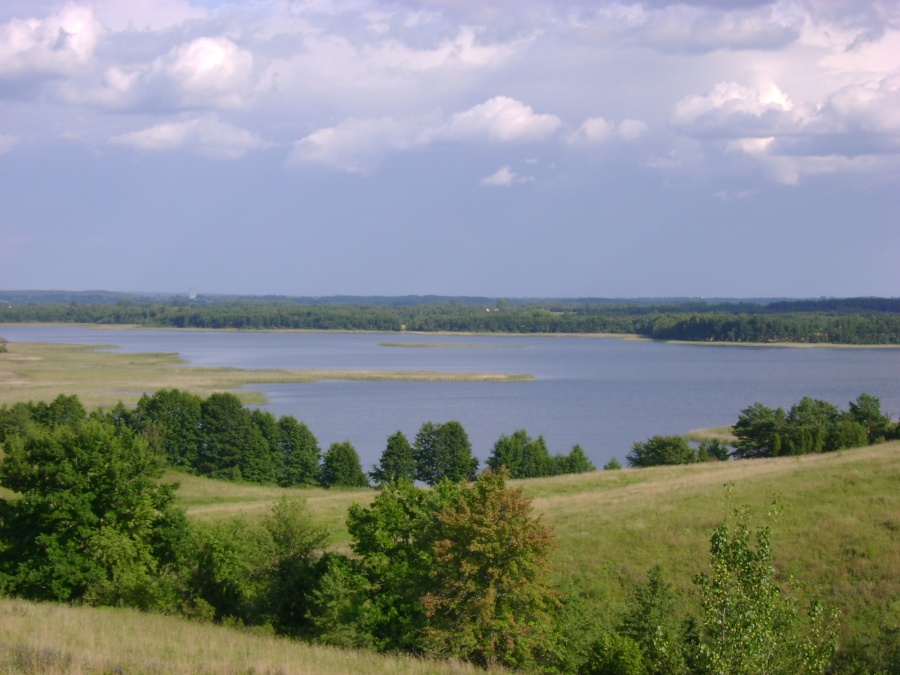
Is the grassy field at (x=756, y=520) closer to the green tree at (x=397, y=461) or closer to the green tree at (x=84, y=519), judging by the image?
the green tree at (x=84, y=519)

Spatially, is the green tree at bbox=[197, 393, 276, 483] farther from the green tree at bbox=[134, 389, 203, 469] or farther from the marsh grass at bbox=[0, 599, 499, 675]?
the marsh grass at bbox=[0, 599, 499, 675]

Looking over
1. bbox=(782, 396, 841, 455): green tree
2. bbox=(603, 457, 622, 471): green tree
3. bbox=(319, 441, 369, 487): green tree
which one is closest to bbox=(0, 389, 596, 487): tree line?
bbox=(319, 441, 369, 487): green tree

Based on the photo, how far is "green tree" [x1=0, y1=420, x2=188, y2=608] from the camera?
1520 cm

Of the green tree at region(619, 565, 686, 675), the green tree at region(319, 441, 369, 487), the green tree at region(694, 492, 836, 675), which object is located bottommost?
the green tree at region(319, 441, 369, 487)

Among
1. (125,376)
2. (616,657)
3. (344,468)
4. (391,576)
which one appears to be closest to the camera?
(616,657)

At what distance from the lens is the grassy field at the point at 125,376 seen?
199ft

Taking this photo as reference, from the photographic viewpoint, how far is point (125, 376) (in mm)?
72938

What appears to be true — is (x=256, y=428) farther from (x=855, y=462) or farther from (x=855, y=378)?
(x=855, y=378)

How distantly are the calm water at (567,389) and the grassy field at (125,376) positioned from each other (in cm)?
348

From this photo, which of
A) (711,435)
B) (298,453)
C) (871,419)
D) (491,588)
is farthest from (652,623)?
(711,435)

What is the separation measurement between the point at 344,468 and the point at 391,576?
2681 cm

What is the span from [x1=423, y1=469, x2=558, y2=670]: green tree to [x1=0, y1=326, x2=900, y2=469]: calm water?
31.2 metres

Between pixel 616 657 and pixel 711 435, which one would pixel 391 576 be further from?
pixel 711 435

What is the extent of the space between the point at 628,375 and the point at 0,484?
73138mm
